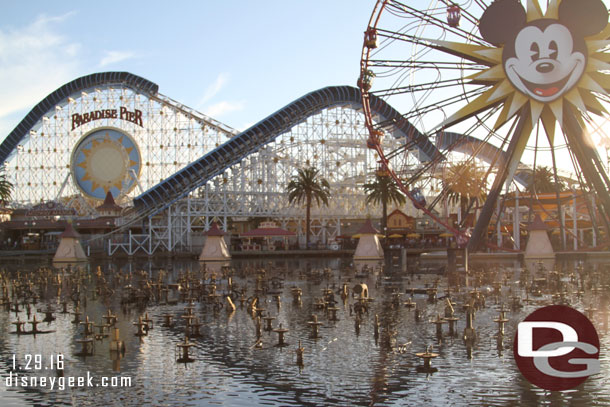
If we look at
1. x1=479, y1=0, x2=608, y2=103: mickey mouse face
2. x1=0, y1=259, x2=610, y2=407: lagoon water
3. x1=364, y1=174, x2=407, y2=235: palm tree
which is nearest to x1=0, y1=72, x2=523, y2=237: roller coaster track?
x1=364, y1=174, x2=407, y2=235: palm tree

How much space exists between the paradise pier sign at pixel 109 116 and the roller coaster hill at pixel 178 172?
0.15 meters

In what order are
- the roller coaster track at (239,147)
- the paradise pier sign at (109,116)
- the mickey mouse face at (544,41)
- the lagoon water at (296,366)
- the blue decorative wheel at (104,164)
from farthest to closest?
the blue decorative wheel at (104,164) → the paradise pier sign at (109,116) → the roller coaster track at (239,147) → the mickey mouse face at (544,41) → the lagoon water at (296,366)

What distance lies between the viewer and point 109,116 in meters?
95.4

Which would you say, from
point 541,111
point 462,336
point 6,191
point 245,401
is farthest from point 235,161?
point 245,401

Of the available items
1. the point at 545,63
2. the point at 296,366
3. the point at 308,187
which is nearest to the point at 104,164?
the point at 308,187

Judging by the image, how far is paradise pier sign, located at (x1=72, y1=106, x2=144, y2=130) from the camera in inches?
3706

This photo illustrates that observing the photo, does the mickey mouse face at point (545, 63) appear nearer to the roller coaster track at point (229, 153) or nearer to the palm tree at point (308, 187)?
the roller coaster track at point (229, 153)

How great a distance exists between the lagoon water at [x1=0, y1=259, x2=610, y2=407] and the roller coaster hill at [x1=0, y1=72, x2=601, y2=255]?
4944 centimetres

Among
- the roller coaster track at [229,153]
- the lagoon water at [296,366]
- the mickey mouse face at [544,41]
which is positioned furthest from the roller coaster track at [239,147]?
the lagoon water at [296,366]

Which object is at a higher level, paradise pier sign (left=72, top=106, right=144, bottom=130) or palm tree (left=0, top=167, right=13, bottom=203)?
paradise pier sign (left=72, top=106, right=144, bottom=130)

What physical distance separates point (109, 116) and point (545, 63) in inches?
2819

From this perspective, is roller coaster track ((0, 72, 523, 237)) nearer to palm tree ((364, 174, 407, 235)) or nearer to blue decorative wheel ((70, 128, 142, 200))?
palm tree ((364, 174, 407, 235))

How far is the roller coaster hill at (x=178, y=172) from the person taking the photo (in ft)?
268

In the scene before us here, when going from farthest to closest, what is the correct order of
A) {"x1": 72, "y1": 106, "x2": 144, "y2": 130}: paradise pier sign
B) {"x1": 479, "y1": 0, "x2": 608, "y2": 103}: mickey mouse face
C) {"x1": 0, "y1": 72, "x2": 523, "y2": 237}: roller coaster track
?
{"x1": 72, "y1": 106, "x2": 144, "y2": 130}: paradise pier sign
{"x1": 0, "y1": 72, "x2": 523, "y2": 237}: roller coaster track
{"x1": 479, "y1": 0, "x2": 608, "y2": 103}: mickey mouse face
